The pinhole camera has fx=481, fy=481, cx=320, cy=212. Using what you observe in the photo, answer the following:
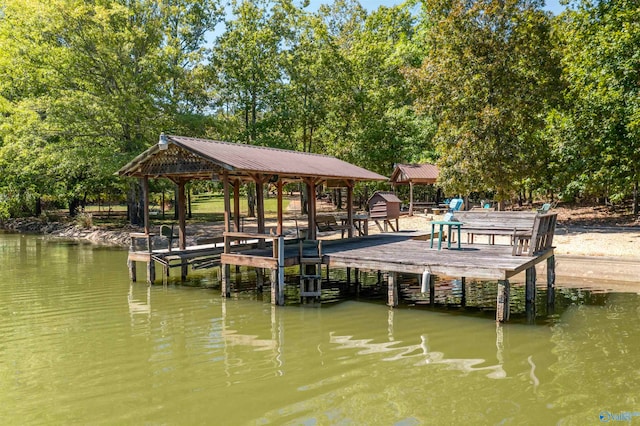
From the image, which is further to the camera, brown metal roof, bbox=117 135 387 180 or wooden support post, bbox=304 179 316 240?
wooden support post, bbox=304 179 316 240

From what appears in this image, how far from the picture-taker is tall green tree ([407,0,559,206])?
2103 centimetres

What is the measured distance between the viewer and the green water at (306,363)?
6215mm

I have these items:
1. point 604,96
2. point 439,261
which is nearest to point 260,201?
point 439,261

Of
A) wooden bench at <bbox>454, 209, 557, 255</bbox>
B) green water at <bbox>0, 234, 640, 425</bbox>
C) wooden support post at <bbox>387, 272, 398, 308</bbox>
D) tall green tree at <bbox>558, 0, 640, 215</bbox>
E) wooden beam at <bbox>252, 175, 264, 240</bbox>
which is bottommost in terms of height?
green water at <bbox>0, 234, 640, 425</bbox>

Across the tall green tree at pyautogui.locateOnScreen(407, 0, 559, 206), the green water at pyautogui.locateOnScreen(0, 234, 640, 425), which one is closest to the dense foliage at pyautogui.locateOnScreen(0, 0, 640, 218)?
the tall green tree at pyautogui.locateOnScreen(407, 0, 559, 206)

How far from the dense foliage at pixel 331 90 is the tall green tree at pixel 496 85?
2.5 inches

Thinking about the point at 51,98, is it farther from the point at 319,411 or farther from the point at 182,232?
the point at 319,411

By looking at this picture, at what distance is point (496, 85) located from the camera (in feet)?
70.1

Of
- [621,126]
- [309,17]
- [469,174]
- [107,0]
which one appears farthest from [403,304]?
[309,17]

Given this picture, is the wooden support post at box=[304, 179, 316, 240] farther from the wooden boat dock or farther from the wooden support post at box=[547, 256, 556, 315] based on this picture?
the wooden support post at box=[547, 256, 556, 315]

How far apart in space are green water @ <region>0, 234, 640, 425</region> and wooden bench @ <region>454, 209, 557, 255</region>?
1743 mm

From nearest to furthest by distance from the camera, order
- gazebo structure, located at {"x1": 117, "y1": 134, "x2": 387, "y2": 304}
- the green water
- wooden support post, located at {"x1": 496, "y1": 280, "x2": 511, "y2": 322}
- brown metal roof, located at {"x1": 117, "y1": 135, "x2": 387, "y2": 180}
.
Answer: the green water, wooden support post, located at {"x1": 496, "y1": 280, "x2": 511, "y2": 322}, gazebo structure, located at {"x1": 117, "y1": 134, "x2": 387, "y2": 304}, brown metal roof, located at {"x1": 117, "y1": 135, "x2": 387, "y2": 180}

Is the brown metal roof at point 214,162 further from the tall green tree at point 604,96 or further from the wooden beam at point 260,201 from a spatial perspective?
the tall green tree at point 604,96

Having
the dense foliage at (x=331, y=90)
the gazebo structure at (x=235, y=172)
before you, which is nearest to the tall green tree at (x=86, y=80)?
the dense foliage at (x=331, y=90)
